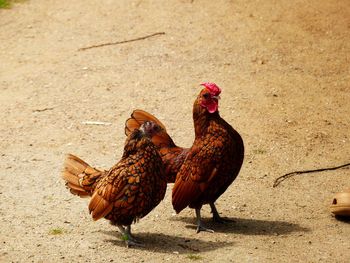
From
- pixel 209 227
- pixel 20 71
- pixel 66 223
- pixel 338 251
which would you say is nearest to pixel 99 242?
pixel 66 223

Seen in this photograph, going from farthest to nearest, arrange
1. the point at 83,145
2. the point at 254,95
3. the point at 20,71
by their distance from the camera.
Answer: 1. the point at 20,71
2. the point at 254,95
3. the point at 83,145

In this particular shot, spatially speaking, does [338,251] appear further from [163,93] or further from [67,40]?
[67,40]

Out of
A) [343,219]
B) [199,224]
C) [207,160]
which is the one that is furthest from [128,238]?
[343,219]

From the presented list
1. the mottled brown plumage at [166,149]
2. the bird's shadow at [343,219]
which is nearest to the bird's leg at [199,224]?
the mottled brown plumage at [166,149]

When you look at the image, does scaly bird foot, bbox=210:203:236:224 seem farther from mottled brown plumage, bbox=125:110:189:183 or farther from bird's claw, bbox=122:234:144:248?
bird's claw, bbox=122:234:144:248

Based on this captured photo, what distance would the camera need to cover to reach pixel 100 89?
33.7 ft

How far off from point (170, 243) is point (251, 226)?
2.57ft

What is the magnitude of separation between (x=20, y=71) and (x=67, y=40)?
105 cm

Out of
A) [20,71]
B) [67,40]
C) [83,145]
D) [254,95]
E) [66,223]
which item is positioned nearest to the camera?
[66,223]

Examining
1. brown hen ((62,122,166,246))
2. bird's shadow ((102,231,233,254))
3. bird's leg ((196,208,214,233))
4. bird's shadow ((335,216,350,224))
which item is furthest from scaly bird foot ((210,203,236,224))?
bird's shadow ((335,216,350,224))

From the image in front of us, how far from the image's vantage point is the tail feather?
23.0 ft

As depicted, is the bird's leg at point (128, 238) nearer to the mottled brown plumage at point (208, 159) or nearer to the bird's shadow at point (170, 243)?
the bird's shadow at point (170, 243)

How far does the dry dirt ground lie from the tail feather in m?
0.32

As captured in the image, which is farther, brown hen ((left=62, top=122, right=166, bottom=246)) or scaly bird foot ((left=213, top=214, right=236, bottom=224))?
scaly bird foot ((left=213, top=214, right=236, bottom=224))
